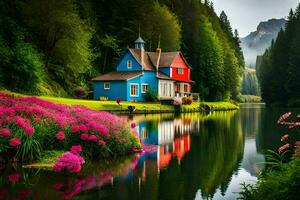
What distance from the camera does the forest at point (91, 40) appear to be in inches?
1738

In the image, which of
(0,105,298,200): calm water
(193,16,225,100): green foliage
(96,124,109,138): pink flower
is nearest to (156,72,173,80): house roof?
(193,16,225,100): green foliage

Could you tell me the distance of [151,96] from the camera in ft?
199

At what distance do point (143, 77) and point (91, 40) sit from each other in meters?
16.7

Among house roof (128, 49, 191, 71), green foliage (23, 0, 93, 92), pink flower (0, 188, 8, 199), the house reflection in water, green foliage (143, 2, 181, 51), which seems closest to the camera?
pink flower (0, 188, 8, 199)

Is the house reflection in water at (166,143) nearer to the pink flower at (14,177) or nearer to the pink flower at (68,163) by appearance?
the pink flower at (68,163)

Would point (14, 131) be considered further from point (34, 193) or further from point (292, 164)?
point (292, 164)

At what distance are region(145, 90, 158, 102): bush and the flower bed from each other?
138 ft

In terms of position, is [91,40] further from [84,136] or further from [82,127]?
[84,136]

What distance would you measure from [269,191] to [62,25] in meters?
49.8

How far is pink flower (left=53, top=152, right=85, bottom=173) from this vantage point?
1359cm

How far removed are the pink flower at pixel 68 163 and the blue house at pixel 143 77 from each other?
44.6m

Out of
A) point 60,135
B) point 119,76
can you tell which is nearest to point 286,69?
point 119,76

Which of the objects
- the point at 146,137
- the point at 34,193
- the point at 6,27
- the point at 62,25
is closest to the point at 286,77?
the point at 62,25

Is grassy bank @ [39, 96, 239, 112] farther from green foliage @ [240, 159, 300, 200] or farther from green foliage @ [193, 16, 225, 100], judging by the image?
green foliage @ [240, 159, 300, 200]
